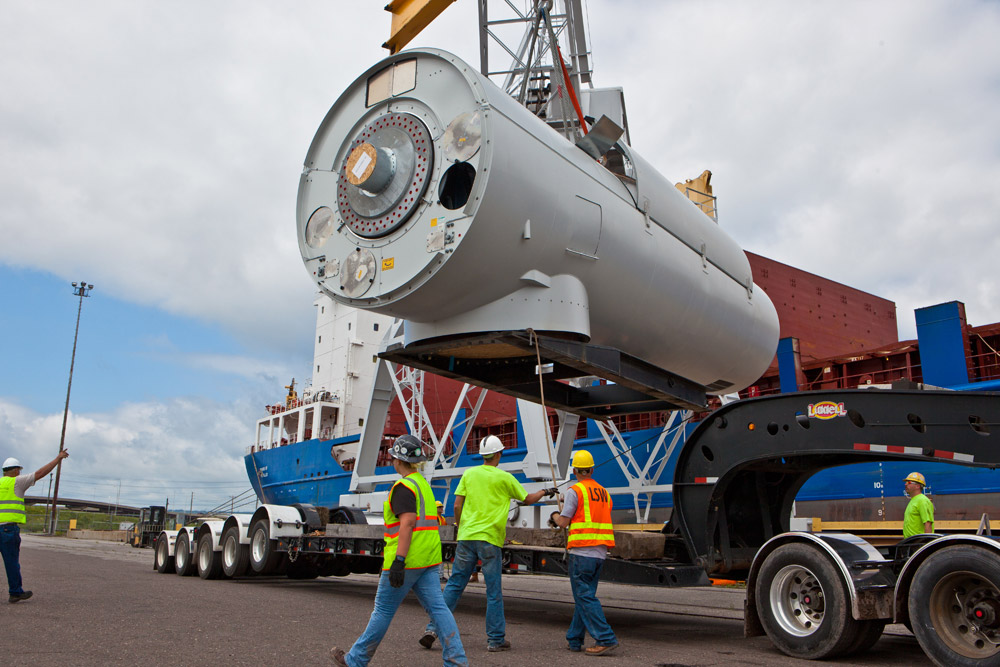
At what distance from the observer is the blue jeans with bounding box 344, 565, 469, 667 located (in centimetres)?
427

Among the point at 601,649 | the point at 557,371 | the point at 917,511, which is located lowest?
the point at 601,649

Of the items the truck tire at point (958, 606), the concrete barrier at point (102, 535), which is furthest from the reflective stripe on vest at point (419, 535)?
the concrete barrier at point (102, 535)

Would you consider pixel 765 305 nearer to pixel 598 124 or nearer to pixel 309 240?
pixel 598 124

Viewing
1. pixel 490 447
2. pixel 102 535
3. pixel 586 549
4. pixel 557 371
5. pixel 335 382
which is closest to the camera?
pixel 586 549

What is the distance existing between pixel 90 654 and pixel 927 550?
5450mm

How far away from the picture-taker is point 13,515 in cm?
784

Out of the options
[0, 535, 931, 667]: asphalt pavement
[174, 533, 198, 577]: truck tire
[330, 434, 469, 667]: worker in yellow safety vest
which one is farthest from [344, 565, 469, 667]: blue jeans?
[174, 533, 198, 577]: truck tire

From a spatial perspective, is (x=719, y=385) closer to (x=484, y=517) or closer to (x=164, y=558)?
(x=484, y=517)

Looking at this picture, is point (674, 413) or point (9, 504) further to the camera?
point (674, 413)

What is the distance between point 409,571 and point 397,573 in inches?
9.8

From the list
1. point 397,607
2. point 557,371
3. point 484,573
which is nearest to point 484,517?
point 484,573

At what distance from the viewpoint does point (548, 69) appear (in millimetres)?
11117

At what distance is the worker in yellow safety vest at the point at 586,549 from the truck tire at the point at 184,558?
827cm

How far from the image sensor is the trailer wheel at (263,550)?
10539 millimetres
